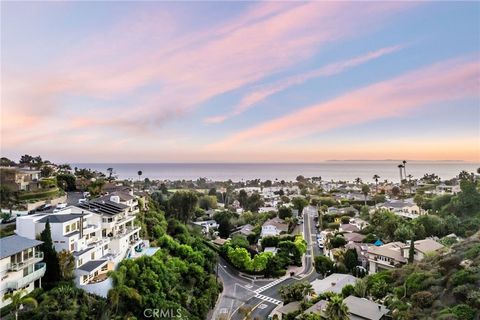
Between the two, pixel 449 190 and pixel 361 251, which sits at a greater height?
pixel 449 190

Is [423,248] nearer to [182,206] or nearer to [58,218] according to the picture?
[182,206]

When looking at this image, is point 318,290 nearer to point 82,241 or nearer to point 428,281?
point 428,281

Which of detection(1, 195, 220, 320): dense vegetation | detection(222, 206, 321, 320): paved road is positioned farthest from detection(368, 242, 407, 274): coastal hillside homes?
detection(1, 195, 220, 320): dense vegetation

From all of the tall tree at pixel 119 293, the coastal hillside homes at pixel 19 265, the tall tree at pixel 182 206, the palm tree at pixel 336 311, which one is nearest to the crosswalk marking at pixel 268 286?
the palm tree at pixel 336 311

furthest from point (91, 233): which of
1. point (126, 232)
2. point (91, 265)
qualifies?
point (126, 232)

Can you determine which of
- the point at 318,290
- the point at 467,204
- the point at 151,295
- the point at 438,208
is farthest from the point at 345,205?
the point at 151,295

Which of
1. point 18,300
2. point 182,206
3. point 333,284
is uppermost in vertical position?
point 18,300

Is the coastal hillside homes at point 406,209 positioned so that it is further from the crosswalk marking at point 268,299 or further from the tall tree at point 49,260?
the tall tree at point 49,260
